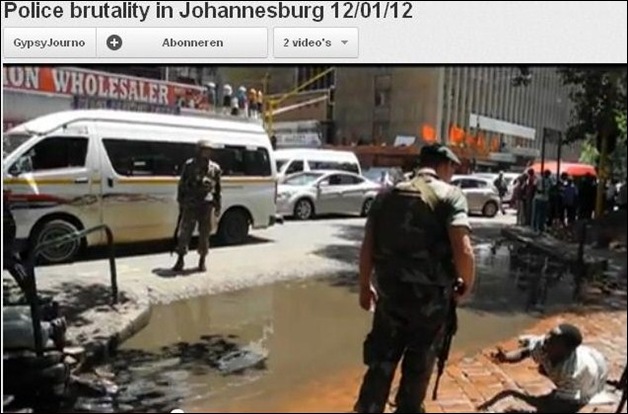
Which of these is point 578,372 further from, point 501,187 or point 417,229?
point 417,229

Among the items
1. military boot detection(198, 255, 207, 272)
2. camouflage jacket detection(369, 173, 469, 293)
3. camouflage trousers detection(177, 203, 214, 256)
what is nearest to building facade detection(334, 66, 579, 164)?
camouflage jacket detection(369, 173, 469, 293)

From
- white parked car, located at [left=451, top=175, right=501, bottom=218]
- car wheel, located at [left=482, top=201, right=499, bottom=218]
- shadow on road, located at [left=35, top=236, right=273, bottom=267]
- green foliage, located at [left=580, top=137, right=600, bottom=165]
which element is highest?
green foliage, located at [left=580, top=137, right=600, bottom=165]

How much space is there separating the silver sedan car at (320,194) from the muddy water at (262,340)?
237mm

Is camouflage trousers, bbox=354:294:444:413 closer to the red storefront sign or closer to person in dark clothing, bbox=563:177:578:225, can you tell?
person in dark clothing, bbox=563:177:578:225

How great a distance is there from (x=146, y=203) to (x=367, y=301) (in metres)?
0.72

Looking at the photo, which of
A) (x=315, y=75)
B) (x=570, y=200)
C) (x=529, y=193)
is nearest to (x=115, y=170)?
(x=315, y=75)

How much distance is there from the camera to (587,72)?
1566 millimetres

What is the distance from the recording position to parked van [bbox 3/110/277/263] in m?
1.65

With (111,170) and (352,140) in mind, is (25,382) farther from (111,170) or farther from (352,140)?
(352,140)

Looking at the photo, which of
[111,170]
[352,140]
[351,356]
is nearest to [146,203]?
[111,170]

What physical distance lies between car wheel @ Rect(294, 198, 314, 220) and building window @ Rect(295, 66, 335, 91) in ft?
1.57

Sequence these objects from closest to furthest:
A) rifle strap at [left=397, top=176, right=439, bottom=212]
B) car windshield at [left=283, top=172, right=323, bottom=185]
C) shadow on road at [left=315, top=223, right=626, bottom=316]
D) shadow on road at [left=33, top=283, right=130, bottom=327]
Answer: rifle strap at [left=397, top=176, right=439, bottom=212], shadow on road at [left=315, top=223, right=626, bottom=316], shadow on road at [left=33, top=283, right=130, bottom=327], car windshield at [left=283, top=172, right=323, bottom=185]

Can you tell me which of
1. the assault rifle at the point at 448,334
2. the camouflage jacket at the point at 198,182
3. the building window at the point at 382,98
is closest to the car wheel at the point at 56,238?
the camouflage jacket at the point at 198,182

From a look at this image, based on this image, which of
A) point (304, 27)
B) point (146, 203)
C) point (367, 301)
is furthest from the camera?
point (146, 203)
